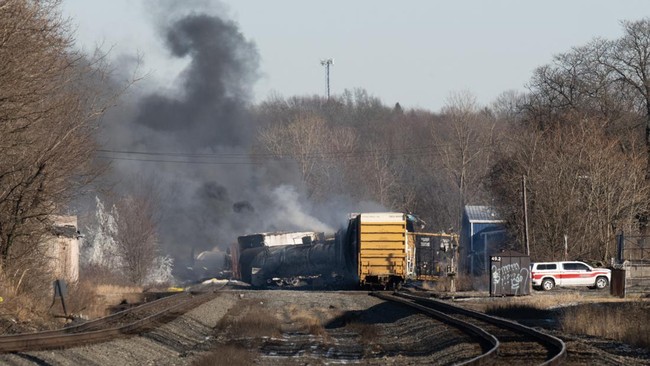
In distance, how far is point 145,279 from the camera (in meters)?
71.3

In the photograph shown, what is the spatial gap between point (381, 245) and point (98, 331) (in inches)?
1081

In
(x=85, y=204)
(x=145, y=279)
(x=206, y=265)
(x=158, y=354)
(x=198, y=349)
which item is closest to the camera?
(x=158, y=354)

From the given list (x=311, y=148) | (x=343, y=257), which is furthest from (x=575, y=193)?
(x=311, y=148)

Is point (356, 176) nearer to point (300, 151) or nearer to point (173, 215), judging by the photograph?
point (300, 151)

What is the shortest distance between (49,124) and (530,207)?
35819 mm

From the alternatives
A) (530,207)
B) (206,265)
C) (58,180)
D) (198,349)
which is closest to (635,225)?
(530,207)

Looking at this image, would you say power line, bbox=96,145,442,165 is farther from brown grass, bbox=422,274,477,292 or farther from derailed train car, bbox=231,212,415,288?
brown grass, bbox=422,274,477,292

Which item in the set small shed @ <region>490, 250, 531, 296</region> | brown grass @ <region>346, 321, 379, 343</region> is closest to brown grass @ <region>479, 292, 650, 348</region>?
small shed @ <region>490, 250, 531, 296</region>

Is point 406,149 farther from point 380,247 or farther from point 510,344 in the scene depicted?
point 510,344

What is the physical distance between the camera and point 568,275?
48406 millimetres

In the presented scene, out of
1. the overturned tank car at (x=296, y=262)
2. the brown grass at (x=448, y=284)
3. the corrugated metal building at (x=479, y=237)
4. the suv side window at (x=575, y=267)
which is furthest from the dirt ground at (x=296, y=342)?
the corrugated metal building at (x=479, y=237)

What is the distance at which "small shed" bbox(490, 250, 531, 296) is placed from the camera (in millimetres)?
39969

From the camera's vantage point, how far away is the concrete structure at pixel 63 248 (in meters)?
33.6

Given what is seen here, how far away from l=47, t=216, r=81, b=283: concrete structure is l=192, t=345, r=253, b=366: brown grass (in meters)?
14.3
